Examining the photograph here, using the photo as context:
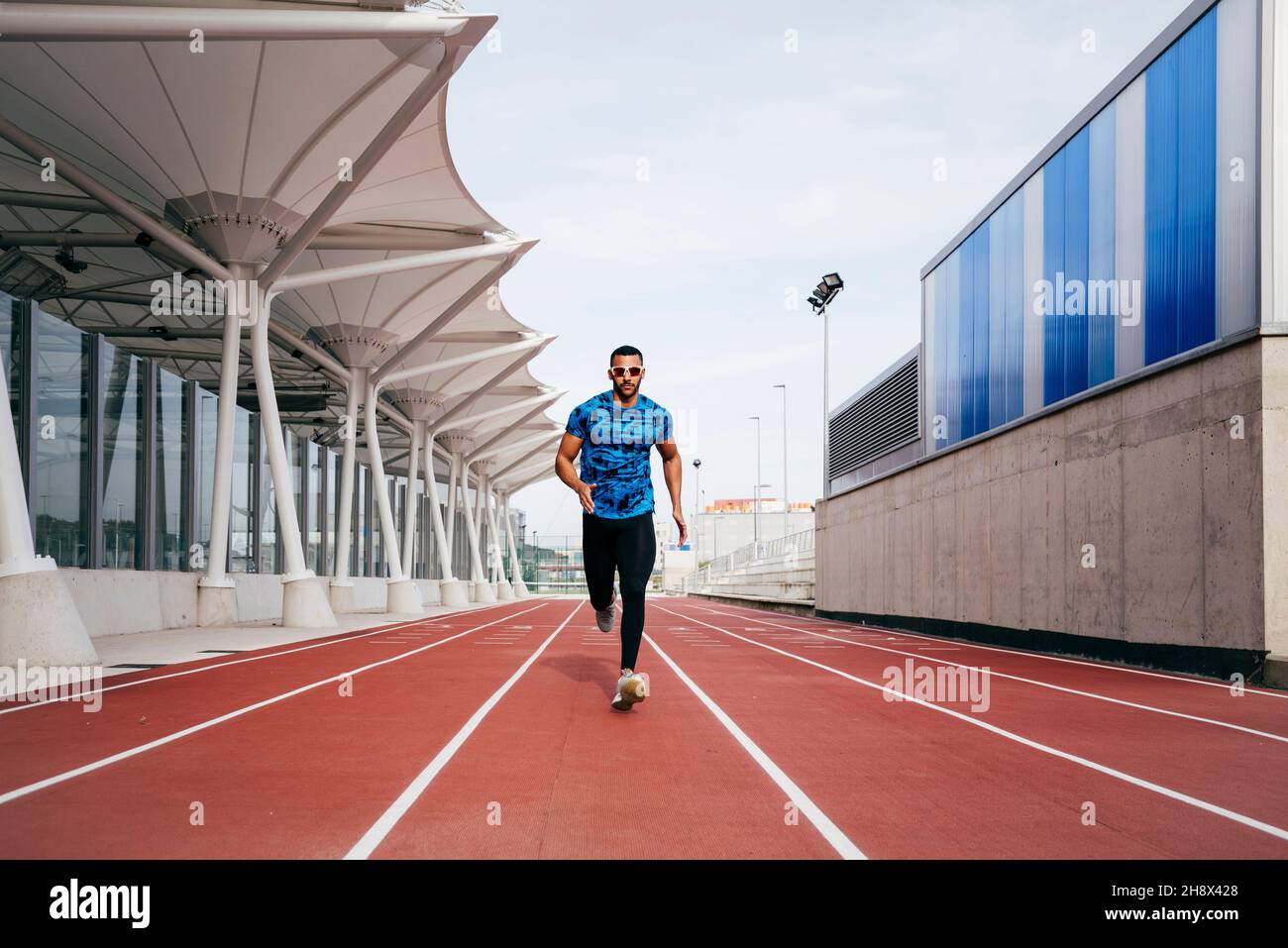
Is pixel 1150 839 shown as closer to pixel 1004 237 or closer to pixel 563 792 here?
pixel 563 792

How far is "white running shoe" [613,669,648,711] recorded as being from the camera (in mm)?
8000

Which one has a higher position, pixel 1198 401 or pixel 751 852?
pixel 1198 401

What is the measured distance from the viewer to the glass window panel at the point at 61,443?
2078cm

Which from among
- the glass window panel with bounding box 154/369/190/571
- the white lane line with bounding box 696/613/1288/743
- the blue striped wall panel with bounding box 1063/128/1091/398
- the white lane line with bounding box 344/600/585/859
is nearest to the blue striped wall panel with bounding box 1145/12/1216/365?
the blue striped wall panel with bounding box 1063/128/1091/398

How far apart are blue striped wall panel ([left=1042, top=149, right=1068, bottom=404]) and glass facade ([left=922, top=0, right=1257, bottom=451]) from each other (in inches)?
1.3

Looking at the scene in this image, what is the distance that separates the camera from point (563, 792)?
5250mm

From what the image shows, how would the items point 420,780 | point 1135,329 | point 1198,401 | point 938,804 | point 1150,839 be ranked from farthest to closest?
1. point 1135,329
2. point 1198,401
3. point 420,780
4. point 938,804
5. point 1150,839

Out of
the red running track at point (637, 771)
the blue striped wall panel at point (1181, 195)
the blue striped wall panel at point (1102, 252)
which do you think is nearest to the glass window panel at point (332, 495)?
the blue striped wall panel at point (1102, 252)

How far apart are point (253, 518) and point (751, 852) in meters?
33.7

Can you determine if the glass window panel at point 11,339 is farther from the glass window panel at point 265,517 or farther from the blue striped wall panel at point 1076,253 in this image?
the blue striped wall panel at point 1076,253

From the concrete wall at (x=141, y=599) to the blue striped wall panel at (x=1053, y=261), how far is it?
1612cm

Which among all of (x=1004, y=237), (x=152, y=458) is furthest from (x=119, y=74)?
(x=1004, y=237)

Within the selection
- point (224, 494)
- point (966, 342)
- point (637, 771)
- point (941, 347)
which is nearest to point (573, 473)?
point (637, 771)

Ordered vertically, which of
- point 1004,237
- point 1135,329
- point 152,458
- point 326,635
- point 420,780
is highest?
point 1004,237
